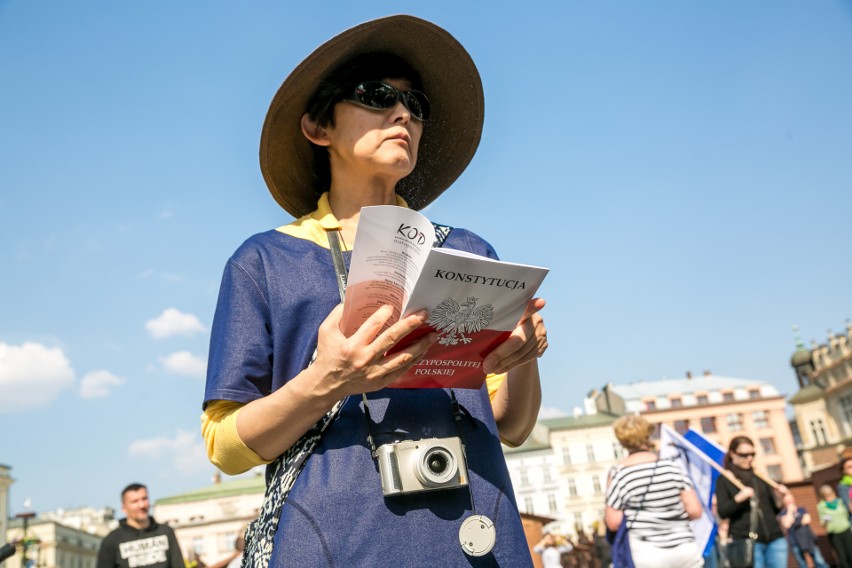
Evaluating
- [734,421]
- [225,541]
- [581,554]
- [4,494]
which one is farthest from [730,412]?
[4,494]

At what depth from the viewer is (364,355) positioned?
1.48 metres

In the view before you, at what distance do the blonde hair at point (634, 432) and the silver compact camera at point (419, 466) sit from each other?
482 cm

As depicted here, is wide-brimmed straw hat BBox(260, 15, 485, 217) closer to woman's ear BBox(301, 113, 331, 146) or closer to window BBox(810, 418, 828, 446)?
woman's ear BBox(301, 113, 331, 146)

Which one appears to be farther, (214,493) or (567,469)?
(214,493)

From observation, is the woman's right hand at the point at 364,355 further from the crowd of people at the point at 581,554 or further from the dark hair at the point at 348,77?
the crowd of people at the point at 581,554

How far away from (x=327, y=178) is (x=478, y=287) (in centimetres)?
131

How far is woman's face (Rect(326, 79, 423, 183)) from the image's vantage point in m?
2.19

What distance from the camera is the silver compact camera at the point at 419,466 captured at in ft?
5.32

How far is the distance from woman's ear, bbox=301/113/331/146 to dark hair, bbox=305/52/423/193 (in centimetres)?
1

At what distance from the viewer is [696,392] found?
→ 277ft

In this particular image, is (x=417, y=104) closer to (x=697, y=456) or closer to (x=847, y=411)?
(x=697, y=456)

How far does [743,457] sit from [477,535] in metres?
6.94

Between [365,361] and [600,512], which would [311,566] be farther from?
[600,512]

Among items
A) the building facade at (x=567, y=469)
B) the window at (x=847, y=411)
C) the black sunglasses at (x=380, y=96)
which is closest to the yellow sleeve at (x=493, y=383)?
the black sunglasses at (x=380, y=96)
